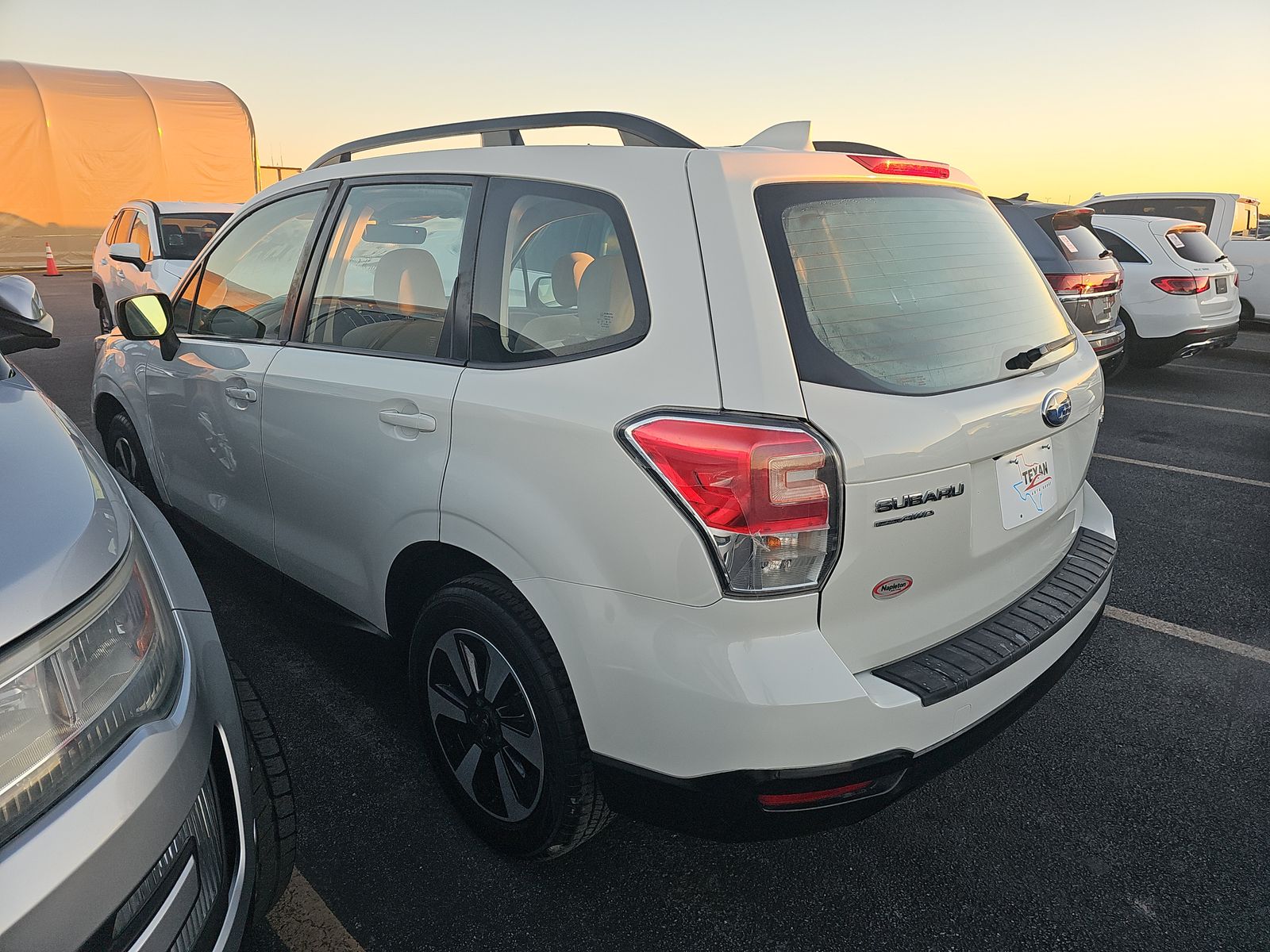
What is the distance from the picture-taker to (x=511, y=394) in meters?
1.93

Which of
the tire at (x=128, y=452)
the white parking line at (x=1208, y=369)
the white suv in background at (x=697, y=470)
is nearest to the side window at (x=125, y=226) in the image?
the tire at (x=128, y=452)

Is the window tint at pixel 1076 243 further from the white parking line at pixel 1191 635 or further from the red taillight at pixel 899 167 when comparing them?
the red taillight at pixel 899 167

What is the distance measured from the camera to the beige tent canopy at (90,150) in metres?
22.3

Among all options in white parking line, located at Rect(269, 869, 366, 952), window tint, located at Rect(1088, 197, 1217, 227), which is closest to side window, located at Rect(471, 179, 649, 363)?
white parking line, located at Rect(269, 869, 366, 952)

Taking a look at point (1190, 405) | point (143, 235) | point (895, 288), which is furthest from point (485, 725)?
point (143, 235)

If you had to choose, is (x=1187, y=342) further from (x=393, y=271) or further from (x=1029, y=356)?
(x=393, y=271)

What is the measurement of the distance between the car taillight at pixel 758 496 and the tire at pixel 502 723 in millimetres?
516

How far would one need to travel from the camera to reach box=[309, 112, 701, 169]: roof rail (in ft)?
6.64

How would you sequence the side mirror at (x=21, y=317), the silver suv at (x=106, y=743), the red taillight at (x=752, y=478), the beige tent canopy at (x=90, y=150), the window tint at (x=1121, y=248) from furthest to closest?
1. the beige tent canopy at (x=90, y=150)
2. the window tint at (x=1121, y=248)
3. the side mirror at (x=21, y=317)
4. the red taillight at (x=752, y=478)
5. the silver suv at (x=106, y=743)

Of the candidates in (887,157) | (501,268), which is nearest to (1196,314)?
(887,157)

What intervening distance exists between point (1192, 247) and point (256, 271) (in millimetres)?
9347

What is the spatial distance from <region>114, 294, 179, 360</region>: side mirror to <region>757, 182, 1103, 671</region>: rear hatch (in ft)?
7.75

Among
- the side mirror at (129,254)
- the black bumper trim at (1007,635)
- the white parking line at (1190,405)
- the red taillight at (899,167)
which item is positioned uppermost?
the red taillight at (899,167)

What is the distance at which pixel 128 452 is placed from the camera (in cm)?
404
